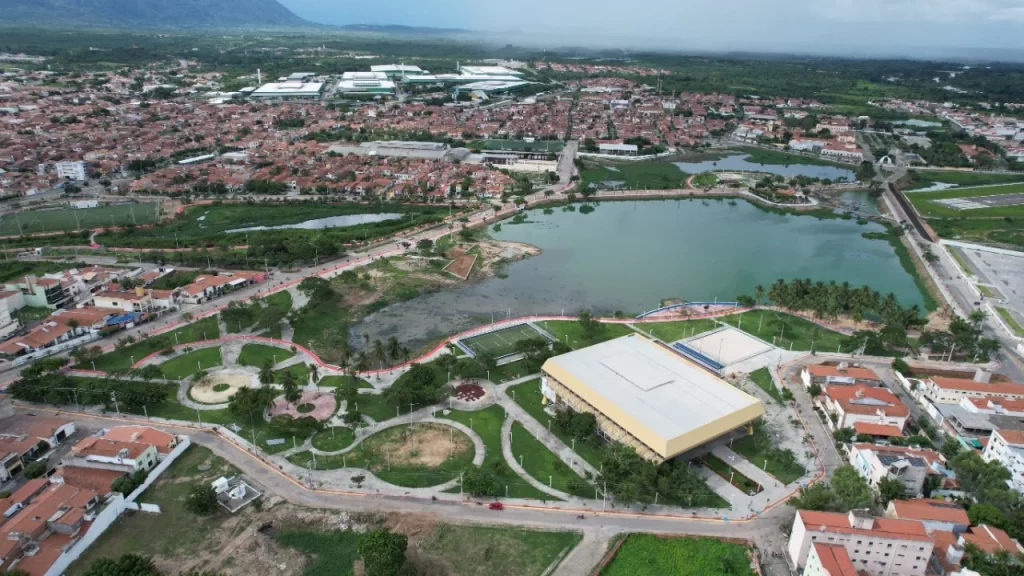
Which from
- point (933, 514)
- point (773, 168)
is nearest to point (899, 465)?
point (933, 514)

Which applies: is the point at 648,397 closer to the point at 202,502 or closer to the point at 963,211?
the point at 202,502

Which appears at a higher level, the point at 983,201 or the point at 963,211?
the point at 983,201

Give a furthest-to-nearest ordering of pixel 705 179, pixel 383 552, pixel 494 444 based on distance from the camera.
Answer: pixel 705 179, pixel 494 444, pixel 383 552

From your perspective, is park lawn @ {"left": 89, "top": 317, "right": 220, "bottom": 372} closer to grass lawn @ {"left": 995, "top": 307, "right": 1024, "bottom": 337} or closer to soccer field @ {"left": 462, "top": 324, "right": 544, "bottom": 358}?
soccer field @ {"left": 462, "top": 324, "right": 544, "bottom": 358}

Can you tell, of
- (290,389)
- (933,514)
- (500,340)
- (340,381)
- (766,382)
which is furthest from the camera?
(500,340)

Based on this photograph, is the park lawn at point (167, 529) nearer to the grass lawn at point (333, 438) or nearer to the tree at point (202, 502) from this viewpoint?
the tree at point (202, 502)

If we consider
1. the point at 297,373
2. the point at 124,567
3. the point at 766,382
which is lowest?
the point at 297,373

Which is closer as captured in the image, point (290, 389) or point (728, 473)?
point (728, 473)

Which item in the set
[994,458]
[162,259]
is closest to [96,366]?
[162,259]
